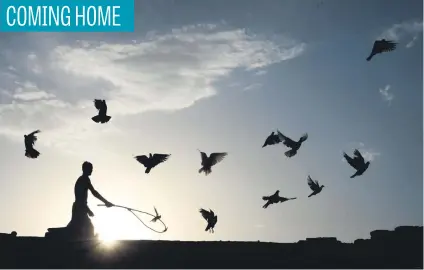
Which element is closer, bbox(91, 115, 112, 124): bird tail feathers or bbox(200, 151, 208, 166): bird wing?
bbox(91, 115, 112, 124): bird tail feathers

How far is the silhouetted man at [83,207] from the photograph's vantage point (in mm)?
Answer: 12805

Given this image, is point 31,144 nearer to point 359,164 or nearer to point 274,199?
point 274,199

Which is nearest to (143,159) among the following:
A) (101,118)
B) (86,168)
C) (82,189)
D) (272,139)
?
(101,118)

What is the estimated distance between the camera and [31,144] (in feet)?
52.0

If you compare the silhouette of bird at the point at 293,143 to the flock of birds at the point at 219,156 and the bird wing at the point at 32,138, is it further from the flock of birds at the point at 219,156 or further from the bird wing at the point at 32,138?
the bird wing at the point at 32,138

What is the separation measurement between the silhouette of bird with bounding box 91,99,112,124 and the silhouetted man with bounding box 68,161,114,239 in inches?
134

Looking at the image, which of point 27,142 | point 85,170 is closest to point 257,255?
point 85,170

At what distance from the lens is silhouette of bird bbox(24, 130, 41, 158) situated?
15.8 m

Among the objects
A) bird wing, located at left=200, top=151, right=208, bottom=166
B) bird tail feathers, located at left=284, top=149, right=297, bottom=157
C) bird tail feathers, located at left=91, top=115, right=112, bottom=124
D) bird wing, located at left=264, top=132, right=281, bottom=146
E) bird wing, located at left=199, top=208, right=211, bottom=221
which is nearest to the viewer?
bird wing, located at left=199, top=208, right=211, bottom=221

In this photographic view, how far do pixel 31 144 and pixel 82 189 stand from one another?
3488 mm

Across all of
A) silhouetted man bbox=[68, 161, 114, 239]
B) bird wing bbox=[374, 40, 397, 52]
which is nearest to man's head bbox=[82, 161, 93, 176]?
silhouetted man bbox=[68, 161, 114, 239]

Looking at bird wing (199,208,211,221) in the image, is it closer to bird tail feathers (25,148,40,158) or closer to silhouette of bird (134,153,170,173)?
silhouette of bird (134,153,170,173)

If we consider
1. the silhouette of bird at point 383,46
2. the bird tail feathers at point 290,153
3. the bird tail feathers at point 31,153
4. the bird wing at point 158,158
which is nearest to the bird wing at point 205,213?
the bird wing at point 158,158

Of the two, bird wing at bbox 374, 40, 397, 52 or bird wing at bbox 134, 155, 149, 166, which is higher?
bird wing at bbox 374, 40, 397, 52
